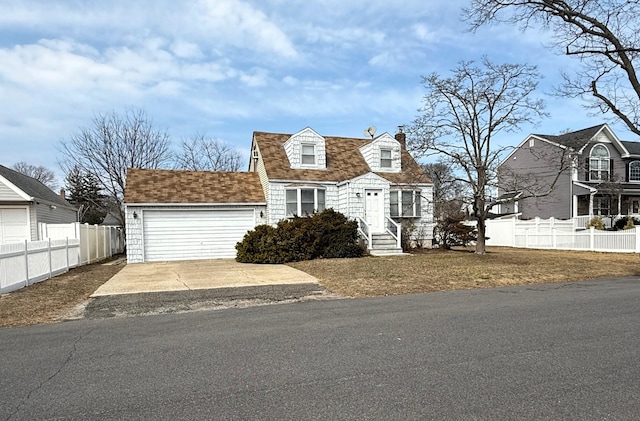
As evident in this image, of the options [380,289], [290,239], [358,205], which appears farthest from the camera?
[358,205]

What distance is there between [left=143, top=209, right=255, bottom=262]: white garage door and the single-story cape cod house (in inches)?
1.7

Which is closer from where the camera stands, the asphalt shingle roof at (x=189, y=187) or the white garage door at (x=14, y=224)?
the asphalt shingle roof at (x=189, y=187)

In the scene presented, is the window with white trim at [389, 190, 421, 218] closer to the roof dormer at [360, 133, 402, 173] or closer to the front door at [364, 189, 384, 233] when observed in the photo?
the front door at [364, 189, 384, 233]

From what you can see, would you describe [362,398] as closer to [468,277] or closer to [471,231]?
[468,277]

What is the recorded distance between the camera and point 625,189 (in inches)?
1180

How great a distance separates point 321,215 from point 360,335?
11.9m

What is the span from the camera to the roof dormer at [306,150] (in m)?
21.0

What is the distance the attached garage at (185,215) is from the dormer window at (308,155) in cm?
268

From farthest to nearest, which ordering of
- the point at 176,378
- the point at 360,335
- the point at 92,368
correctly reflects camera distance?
1. the point at 360,335
2. the point at 92,368
3. the point at 176,378

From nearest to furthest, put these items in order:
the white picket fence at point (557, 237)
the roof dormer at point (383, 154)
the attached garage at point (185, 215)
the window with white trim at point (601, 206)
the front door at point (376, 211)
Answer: the attached garage at point (185, 215), the front door at point (376, 211), the white picket fence at point (557, 237), the roof dormer at point (383, 154), the window with white trim at point (601, 206)

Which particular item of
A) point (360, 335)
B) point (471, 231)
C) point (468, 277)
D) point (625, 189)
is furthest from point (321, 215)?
point (625, 189)

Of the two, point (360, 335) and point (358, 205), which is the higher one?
point (358, 205)

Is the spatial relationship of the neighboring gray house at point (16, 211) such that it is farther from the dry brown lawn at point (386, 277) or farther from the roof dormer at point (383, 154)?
the roof dormer at point (383, 154)

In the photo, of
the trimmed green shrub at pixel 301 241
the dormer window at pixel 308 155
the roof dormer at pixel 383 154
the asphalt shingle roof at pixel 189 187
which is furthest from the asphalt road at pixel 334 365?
the roof dormer at pixel 383 154
